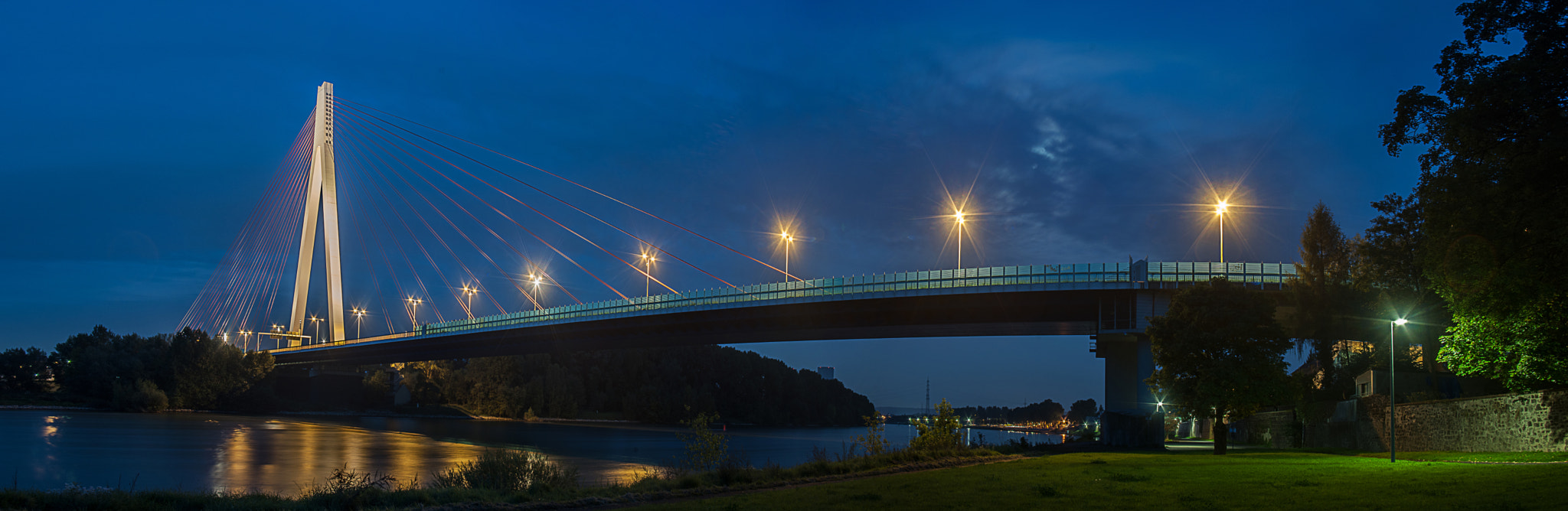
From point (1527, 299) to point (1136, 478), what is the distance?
1200cm

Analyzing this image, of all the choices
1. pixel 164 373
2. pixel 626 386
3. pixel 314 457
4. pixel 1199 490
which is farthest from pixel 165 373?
pixel 1199 490

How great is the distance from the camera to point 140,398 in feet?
315

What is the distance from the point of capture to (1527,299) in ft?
74.6

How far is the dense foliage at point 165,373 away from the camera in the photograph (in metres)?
97.1

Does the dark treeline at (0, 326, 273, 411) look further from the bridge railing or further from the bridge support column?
the bridge support column

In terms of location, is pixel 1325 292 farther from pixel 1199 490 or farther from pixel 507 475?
pixel 507 475

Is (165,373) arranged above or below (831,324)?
below

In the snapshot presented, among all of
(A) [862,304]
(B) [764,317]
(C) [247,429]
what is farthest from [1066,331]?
(C) [247,429]

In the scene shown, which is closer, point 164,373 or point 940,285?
point 940,285

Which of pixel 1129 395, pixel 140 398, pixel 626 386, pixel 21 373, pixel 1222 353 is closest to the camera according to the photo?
pixel 1222 353

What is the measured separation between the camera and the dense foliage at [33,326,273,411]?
9706cm

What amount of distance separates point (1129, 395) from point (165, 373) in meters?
103

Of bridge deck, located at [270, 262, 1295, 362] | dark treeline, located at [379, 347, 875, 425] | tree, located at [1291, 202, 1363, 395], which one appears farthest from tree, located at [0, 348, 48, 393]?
tree, located at [1291, 202, 1363, 395]

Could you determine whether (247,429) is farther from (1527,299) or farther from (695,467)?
(1527,299)
